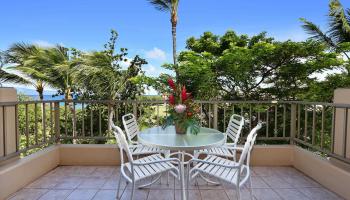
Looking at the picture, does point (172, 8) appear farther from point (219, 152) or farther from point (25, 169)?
point (25, 169)

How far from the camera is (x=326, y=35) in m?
8.20

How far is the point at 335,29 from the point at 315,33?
0.64 m

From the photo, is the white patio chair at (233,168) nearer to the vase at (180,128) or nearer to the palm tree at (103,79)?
the vase at (180,128)

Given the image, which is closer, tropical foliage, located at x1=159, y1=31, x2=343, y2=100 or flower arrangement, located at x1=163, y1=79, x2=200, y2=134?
flower arrangement, located at x1=163, y1=79, x2=200, y2=134

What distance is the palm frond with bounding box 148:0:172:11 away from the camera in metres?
9.58

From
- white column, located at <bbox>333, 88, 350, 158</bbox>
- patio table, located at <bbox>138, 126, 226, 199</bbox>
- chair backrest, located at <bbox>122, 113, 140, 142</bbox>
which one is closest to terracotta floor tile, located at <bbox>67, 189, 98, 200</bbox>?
chair backrest, located at <bbox>122, 113, 140, 142</bbox>

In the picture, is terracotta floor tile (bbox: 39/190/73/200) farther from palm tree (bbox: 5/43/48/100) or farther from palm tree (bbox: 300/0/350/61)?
palm tree (bbox: 300/0/350/61)

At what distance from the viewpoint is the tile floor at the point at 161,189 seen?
112 inches

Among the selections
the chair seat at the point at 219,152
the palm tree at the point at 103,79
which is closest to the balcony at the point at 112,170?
the chair seat at the point at 219,152

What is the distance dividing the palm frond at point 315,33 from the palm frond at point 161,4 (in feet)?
14.8

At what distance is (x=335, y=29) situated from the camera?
8.16 m

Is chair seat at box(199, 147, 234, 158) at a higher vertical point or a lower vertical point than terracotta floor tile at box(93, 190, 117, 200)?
higher

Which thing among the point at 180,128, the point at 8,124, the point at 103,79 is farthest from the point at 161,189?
the point at 103,79

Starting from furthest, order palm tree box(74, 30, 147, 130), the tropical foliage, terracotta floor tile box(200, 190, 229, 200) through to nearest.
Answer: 1. the tropical foliage
2. palm tree box(74, 30, 147, 130)
3. terracotta floor tile box(200, 190, 229, 200)
